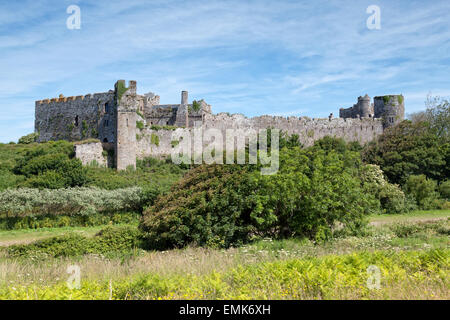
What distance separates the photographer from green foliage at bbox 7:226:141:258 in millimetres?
14350

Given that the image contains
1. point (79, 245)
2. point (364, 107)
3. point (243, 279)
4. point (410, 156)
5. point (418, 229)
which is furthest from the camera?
point (364, 107)

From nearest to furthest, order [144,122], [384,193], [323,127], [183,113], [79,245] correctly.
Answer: [79,245] → [384,193] → [144,122] → [183,113] → [323,127]

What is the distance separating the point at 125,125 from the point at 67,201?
40.0 feet

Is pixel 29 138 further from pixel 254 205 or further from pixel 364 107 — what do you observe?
pixel 364 107

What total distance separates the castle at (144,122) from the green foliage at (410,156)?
8422 mm

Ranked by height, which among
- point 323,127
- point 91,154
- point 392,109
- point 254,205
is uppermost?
point 392,109

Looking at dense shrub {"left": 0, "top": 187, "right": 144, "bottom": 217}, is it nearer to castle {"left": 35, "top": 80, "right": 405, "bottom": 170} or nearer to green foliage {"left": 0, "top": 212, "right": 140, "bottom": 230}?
green foliage {"left": 0, "top": 212, "right": 140, "bottom": 230}

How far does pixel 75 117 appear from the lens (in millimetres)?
43906

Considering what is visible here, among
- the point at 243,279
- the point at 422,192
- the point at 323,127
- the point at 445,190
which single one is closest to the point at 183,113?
the point at 323,127

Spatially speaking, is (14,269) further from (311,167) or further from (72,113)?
(72,113)

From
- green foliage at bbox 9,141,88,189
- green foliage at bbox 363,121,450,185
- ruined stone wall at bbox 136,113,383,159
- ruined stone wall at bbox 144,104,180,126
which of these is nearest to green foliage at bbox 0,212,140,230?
green foliage at bbox 9,141,88,189

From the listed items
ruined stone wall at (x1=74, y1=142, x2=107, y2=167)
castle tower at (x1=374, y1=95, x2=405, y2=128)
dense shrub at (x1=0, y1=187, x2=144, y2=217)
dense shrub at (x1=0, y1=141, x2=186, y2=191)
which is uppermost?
castle tower at (x1=374, y1=95, x2=405, y2=128)
